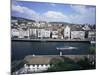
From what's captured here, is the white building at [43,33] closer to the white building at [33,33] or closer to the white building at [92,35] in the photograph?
the white building at [33,33]

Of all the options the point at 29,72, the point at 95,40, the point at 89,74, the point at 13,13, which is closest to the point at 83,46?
the point at 95,40

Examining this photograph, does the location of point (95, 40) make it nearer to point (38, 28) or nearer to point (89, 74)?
point (89, 74)

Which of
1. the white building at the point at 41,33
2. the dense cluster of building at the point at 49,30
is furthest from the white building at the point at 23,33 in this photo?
the white building at the point at 41,33

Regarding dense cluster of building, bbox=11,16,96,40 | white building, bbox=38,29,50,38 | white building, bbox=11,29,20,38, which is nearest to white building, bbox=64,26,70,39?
dense cluster of building, bbox=11,16,96,40

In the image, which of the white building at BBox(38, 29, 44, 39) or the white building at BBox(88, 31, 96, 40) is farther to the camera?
the white building at BBox(88, 31, 96, 40)

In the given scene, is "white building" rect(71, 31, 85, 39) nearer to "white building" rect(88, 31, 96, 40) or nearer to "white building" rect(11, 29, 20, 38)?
"white building" rect(88, 31, 96, 40)

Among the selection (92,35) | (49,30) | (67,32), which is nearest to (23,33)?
(49,30)

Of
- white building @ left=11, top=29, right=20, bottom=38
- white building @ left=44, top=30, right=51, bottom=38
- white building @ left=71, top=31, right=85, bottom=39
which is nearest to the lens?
white building @ left=11, top=29, right=20, bottom=38

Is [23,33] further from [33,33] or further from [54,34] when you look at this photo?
[54,34]
